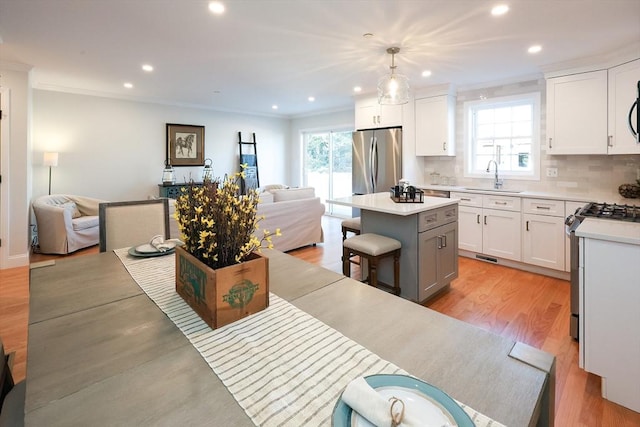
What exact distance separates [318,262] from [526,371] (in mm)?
3515

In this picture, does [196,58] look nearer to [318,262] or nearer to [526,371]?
[318,262]

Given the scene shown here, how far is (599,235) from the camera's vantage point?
176 centimetres

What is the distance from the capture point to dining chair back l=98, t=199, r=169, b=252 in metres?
2.03

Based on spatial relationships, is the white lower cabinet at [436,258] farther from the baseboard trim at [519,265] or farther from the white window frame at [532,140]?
the white window frame at [532,140]

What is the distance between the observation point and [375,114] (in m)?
5.32

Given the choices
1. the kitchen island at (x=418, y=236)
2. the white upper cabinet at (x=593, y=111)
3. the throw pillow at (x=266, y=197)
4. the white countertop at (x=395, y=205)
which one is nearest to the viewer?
the white countertop at (x=395, y=205)

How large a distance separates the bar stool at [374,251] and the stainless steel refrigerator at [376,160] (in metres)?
2.42

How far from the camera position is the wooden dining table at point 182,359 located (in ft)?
2.10

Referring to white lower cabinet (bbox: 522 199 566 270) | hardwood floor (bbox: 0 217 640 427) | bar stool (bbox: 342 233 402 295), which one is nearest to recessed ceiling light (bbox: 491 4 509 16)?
bar stool (bbox: 342 233 402 295)

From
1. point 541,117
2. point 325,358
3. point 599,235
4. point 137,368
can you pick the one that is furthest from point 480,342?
point 541,117

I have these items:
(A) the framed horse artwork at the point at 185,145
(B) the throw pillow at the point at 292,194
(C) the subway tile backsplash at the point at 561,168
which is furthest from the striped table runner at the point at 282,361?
(A) the framed horse artwork at the point at 185,145

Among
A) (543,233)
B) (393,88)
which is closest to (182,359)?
(393,88)

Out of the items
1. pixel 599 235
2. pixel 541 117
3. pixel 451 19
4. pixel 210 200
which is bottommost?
pixel 599 235

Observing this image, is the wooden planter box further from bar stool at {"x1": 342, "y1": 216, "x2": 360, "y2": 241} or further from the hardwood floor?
bar stool at {"x1": 342, "y1": 216, "x2": 360, "y2": 241}
